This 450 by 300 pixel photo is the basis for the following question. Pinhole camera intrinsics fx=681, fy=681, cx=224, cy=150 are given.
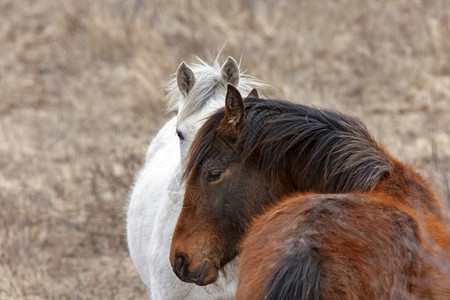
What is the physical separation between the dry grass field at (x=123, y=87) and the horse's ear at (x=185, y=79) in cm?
189

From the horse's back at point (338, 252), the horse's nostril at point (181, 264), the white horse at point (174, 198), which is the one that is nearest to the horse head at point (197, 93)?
the white horse at point (174, 198)

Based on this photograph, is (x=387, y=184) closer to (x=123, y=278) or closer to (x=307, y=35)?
(x=123, y=278)

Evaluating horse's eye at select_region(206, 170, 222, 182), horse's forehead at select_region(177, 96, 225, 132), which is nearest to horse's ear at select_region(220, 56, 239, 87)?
horse's forehead at select_region(177, 96, 225, 132)

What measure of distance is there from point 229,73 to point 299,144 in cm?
101

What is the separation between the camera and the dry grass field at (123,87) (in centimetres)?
659

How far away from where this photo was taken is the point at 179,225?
128 inches

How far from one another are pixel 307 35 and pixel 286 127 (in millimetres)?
8028

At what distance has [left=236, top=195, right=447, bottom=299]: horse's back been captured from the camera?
2.23m

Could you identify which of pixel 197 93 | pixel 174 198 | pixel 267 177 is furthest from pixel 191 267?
pixel 197 93

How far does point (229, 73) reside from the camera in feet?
13.5

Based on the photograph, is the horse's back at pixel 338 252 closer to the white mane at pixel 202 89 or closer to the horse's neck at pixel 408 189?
the horse's neck at pixel 408 189

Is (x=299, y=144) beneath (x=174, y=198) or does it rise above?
above

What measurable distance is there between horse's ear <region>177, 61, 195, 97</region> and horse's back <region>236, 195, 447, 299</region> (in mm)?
1691

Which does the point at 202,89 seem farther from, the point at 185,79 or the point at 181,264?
the point at 181,264
